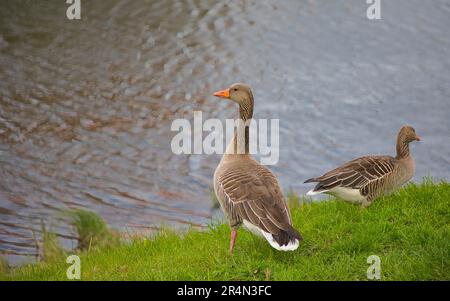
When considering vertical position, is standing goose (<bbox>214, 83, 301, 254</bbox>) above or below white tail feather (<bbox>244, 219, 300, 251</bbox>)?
above

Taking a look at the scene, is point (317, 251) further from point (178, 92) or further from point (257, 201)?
point (178, 92)

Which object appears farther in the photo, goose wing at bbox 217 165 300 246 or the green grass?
the green grass

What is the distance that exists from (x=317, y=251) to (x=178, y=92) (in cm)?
985

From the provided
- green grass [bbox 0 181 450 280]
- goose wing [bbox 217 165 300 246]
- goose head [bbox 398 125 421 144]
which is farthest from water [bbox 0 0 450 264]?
goose wing [bbox 217 165 300 246]

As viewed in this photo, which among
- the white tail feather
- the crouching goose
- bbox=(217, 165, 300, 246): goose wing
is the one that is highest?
the crouching goose

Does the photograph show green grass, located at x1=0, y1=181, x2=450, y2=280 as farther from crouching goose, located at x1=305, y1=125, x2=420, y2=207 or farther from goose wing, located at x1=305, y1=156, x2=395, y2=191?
goose wing, located at x1=305, y1=156, x2=395, y2=191

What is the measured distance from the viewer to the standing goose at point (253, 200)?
7.99 metres

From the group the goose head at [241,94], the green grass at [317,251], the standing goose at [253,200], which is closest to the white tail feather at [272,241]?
the standing goose at [253,200]

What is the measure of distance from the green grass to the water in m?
2.25

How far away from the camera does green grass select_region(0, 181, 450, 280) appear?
27.0 ft

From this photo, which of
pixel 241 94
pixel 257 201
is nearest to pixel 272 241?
pixel 257 201

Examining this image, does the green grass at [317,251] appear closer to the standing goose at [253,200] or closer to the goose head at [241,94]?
the standing goose at [253,200]

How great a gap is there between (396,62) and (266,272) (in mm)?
11531

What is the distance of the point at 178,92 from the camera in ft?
59.2
